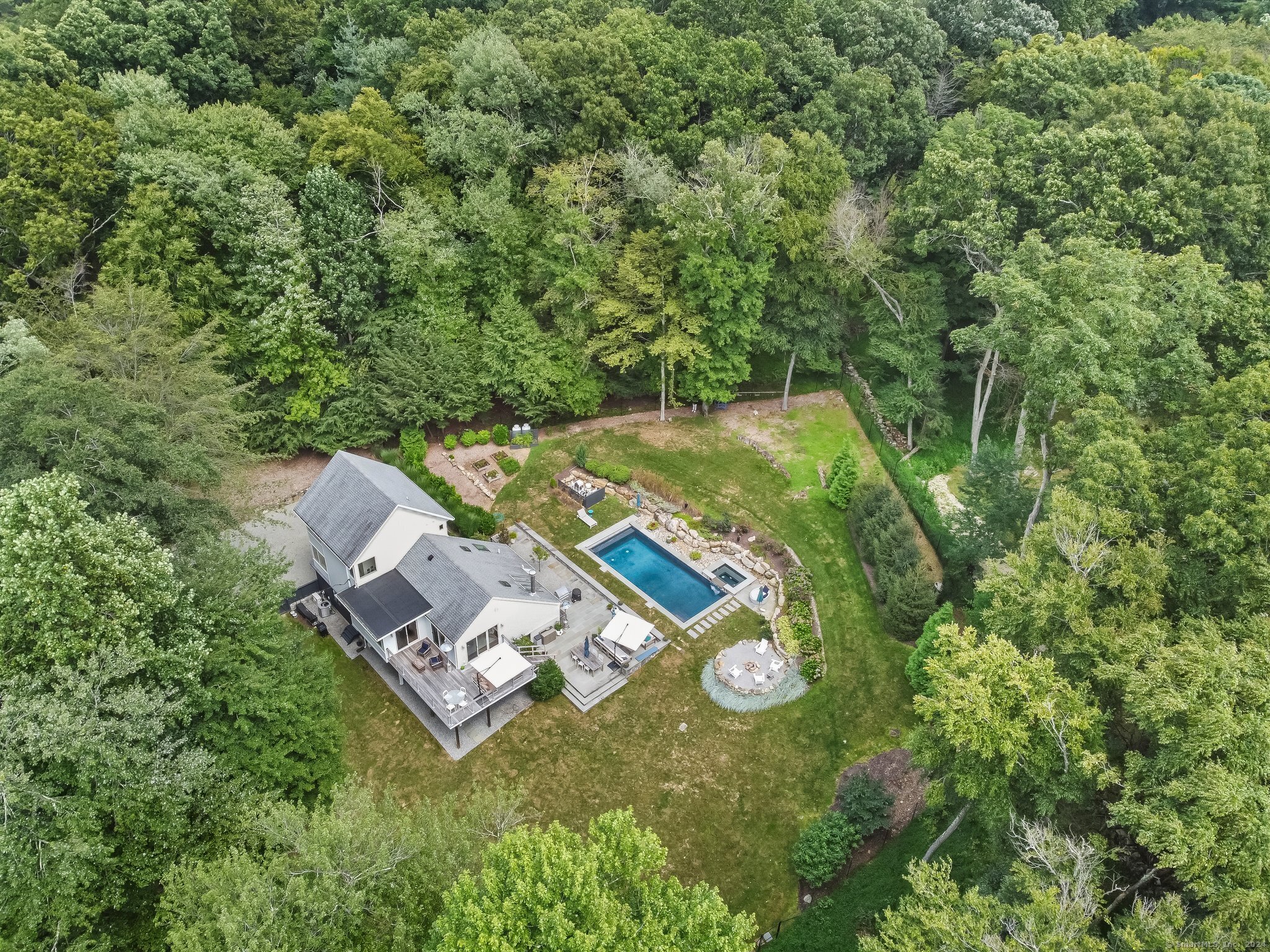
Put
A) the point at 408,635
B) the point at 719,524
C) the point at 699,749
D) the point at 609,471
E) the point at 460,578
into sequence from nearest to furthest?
the point at 699,749 → the point at 460,578 → the point at 408,635 → the point at 719,524 → the point at 609,471

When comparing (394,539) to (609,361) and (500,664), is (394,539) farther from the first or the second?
(609,361)

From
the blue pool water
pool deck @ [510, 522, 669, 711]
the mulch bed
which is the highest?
pool deck @ [510, 522, 669, 711]

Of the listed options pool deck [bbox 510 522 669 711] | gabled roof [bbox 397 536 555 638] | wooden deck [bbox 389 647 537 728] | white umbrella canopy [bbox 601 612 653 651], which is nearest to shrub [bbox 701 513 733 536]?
pool deck [bbox 510 522 669 711]

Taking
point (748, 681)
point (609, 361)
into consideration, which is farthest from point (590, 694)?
point (609, 361)

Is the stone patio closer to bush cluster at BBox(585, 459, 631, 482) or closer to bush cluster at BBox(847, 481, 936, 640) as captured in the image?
bush cluster at BBox(847, 481, 936, 640)

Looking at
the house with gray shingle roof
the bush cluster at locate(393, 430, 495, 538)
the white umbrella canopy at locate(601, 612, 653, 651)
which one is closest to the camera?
the house with gray shingle roof

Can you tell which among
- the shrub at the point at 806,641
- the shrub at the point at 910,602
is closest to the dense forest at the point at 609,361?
the shrub at the point at 910,602
